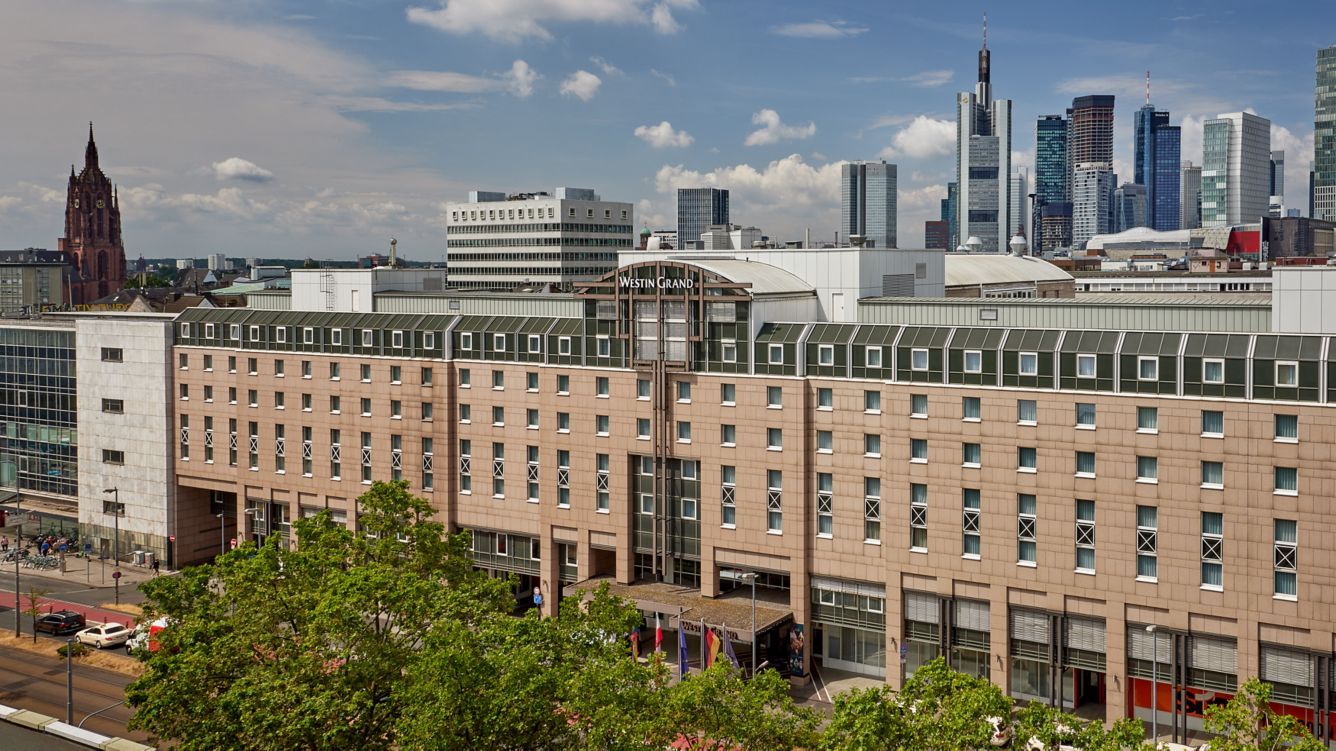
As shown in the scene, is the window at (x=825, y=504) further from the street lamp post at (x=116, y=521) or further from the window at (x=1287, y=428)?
the street lamp post at (x=116, y=521)

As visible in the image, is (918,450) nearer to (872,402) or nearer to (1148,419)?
(872,402)

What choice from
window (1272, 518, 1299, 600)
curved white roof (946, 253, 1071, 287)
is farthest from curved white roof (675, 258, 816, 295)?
window (1272, 518, 1299, 600)

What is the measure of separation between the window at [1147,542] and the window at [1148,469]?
168 cm

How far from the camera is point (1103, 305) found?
81.2 metres

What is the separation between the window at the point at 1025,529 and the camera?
75.5m

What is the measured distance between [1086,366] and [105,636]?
2837 inches

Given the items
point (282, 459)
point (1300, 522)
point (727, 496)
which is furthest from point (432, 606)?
point (282, 459)

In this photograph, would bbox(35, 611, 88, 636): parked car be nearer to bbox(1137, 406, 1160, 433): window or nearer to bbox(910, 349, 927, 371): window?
bbox(910, 349, 927, 371): window

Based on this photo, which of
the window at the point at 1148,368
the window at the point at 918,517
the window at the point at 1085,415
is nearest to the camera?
the window at the point at 1148,368

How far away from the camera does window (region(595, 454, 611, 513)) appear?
92.2 meters

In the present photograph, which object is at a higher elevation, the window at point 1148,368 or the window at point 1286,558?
the window at point 1148,368

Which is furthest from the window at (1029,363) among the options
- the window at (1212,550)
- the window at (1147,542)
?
the window at (1212,550)

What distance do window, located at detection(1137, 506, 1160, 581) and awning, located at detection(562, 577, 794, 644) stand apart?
23.2 meters

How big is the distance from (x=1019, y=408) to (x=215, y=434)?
2910 inches
